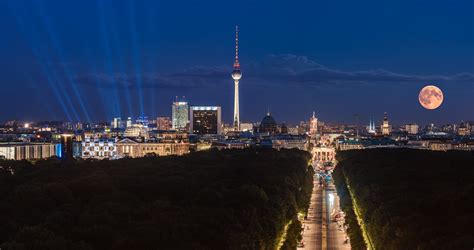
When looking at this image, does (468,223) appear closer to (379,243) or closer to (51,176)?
(379,243)

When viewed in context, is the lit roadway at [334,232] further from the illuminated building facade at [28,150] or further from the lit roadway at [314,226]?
the illuminated building facade at [28,150]

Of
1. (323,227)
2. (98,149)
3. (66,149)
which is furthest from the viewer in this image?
(98,149)

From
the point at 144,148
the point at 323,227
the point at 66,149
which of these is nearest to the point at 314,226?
the point at 323,227

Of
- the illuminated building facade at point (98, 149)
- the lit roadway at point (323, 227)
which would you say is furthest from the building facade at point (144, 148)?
the lit roadway at point (323, 227)

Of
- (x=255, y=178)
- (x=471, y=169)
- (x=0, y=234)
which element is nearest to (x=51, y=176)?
(x=255, y=178)

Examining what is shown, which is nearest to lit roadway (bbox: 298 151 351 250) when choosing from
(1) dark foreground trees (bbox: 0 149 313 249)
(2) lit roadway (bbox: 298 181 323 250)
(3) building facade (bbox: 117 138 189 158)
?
(2) lit roadway (bbox: 298 181 323 250)

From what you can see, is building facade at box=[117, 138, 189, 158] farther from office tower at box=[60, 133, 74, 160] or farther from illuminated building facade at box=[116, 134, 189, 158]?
office tower at box=[60, 133, 74, 160]

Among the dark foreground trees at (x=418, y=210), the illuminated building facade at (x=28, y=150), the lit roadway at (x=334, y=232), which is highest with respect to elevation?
the illuminated building facade at (x=28, y=150)

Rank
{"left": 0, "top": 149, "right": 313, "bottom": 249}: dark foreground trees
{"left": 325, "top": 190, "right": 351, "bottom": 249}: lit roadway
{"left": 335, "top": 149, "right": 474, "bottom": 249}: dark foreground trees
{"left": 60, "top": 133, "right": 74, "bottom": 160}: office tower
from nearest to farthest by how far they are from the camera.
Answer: {"left": 0, "top": 149, "right": 313, "bottom": 249}: dark foreground trees → {"left": 335, "top": 149, "right": 474, "bottom": 249}: dark foreground trees → {"left": 325, "top": 190, "right": 351, "bottom": 249}: lit roadway → {"left": 60, "top": 133, "right": 74, "bottom": 160}: office tower

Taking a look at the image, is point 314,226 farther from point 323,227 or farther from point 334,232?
point 334,232
